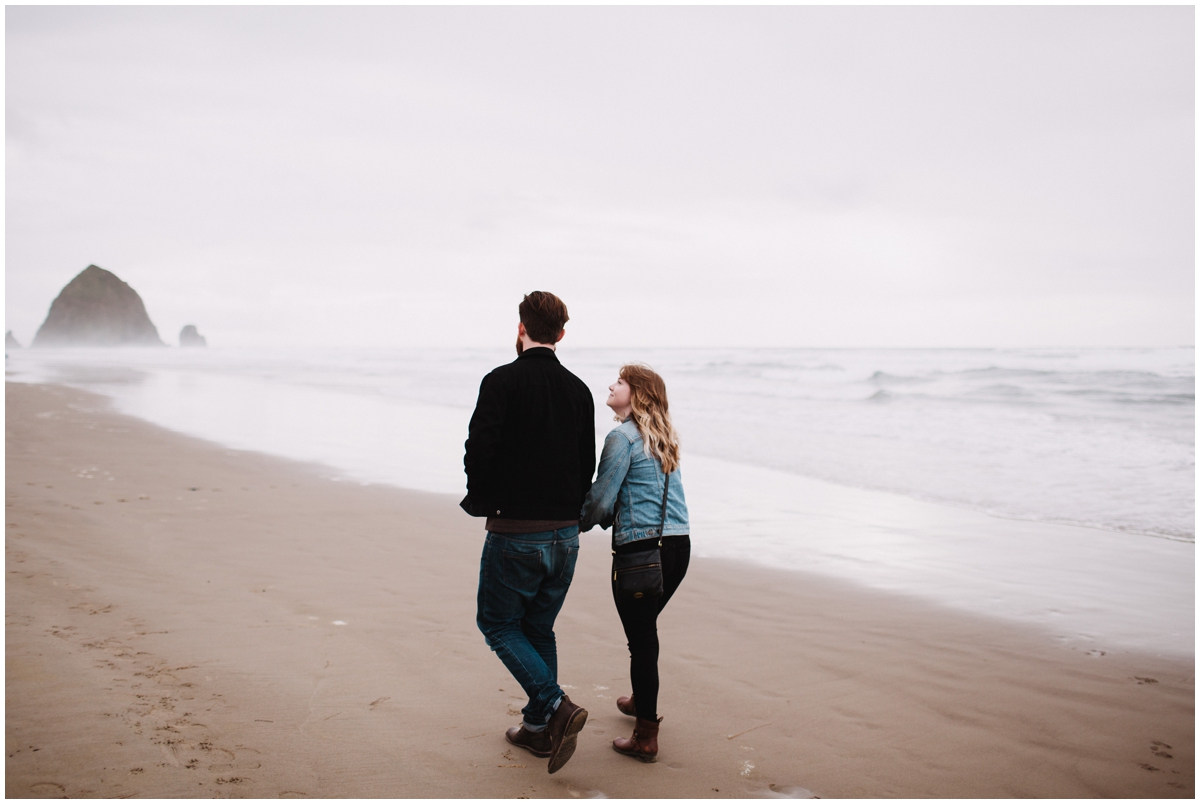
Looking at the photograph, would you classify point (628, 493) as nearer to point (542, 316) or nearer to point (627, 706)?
point (542, 316)

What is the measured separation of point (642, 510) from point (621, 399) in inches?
19.1

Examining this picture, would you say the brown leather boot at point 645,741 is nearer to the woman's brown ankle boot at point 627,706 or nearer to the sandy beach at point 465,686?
the sandy beach at point 465,686

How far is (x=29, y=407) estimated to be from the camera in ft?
51.8

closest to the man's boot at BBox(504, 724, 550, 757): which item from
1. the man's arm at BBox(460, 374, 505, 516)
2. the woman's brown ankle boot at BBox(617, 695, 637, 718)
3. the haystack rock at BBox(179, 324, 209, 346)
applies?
the woman's brown ankle boot at BBox(617, 695, 637, 718)

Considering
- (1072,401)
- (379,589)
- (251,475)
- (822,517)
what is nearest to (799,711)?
(379,589)

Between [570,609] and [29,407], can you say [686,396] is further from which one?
[570,609]

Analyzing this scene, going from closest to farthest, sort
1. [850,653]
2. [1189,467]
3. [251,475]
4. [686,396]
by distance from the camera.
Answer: [850,653] < [251,475] < [1189,467] < [686,396]

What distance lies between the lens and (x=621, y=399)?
3301mm

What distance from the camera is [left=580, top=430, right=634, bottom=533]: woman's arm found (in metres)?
3.20

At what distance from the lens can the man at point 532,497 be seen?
9.78 feet

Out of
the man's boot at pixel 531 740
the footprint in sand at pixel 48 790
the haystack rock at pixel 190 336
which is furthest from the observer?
the haystack rock at pixel 190 336

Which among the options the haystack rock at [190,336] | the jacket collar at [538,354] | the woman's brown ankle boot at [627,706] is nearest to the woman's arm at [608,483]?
the jacket collar at [538,354]

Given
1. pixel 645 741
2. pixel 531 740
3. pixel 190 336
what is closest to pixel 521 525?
pixel 531 740

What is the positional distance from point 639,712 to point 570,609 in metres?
2.03
